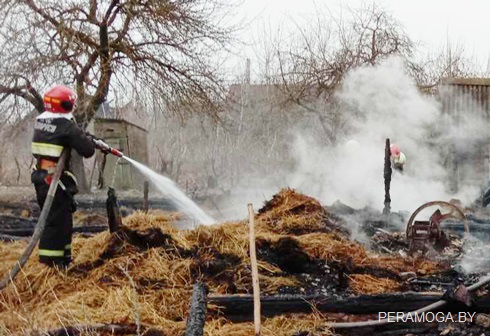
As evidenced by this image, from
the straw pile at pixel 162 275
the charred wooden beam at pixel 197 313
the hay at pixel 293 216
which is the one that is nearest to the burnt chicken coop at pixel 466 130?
the hay at pixel 293 216

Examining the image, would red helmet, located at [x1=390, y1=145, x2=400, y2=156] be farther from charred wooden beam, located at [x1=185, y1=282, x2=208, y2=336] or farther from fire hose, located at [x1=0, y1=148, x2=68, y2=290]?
charred wooden beam, located at [x1=185, y1=282, x2=208, y2=336]

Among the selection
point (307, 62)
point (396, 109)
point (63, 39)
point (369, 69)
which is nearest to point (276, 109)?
point (307, 62)

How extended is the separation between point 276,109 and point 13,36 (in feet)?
60.5

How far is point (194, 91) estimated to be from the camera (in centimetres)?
1611

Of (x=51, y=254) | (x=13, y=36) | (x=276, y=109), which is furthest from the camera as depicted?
(x=276, y=109)

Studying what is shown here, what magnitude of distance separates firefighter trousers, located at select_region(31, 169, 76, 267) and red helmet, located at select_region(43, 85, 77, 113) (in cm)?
64

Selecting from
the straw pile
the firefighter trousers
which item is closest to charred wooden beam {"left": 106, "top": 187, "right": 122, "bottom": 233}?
the straw pile

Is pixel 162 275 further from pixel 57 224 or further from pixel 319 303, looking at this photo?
pixel 319 303

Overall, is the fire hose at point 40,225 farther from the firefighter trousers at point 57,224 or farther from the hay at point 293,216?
the hay at point 293,216

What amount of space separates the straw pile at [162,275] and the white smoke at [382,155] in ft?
31.0

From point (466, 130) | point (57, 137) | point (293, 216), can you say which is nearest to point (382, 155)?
point (466, 130)

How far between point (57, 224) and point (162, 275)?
120 centimetres

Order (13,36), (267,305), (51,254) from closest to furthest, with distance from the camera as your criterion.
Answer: (267,305)
(51,254)
(13,36)

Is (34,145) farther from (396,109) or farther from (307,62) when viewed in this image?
(307,62)
